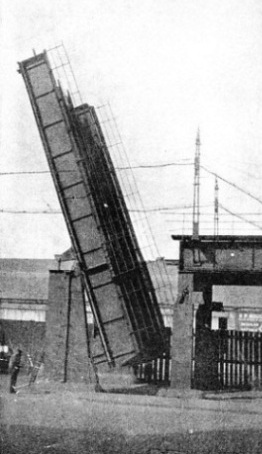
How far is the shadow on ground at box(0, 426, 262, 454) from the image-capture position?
639 centimetres

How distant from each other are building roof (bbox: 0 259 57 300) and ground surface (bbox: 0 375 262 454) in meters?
22.7

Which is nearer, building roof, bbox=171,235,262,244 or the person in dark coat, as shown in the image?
the person in dark coat

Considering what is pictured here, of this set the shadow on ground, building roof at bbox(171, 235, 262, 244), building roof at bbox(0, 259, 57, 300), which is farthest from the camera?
building roof at bbox(0, 259, 57, 300)

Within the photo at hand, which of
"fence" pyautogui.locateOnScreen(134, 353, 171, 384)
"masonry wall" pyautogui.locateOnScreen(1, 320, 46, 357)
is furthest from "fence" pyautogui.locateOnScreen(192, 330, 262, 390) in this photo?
"masonry wall" pyautogui.locateOnScreen(1, 320, 46, 357)

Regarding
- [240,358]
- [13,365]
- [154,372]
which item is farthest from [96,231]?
[240,358]

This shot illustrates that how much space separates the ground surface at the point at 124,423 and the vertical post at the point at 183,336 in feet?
3.01

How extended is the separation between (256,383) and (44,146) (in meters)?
10.7

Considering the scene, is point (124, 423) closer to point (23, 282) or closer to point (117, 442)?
point (117, 442)

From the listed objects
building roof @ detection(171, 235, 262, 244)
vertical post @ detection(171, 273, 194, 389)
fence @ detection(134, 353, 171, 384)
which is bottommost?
fence @ detection(134, 353, 171, 384)

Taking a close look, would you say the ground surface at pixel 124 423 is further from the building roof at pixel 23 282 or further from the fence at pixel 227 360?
the building roof at pixel 23 282

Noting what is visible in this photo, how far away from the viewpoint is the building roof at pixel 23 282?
3562cm

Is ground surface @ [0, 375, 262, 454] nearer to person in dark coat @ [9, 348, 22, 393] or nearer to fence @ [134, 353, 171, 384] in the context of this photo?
person in dark coat @ [9, 348, 22, 393]

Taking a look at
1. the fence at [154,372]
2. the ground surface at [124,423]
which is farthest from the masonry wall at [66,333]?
the fence at [154,372]

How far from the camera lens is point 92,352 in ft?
42.1
